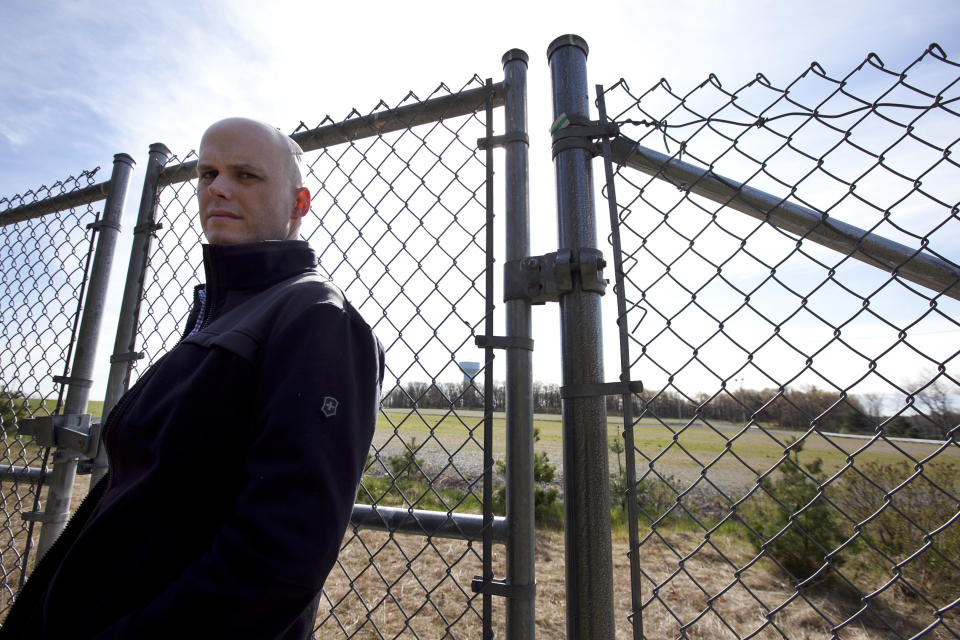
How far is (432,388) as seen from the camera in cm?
146

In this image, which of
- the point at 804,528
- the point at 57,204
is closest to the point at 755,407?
the point at 57,204

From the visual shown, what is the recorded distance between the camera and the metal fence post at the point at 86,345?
1.80 meters

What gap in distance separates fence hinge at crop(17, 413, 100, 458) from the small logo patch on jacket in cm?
158

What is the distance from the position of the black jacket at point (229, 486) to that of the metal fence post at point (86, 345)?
1.14 m

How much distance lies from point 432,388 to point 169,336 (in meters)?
1.17

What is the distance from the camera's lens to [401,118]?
154 cm

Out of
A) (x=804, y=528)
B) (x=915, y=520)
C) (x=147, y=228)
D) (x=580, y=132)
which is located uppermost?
(x=147, y=228)

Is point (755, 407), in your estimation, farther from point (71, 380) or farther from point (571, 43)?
point (71, 380)

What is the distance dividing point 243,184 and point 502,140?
69cm

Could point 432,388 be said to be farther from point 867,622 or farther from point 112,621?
point 867,622

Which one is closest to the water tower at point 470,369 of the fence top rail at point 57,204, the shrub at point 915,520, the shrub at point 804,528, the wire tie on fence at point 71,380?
the wire tie on fence at point 71,380

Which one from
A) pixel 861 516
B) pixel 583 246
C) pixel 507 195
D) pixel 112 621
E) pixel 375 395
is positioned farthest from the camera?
pixel 861 516

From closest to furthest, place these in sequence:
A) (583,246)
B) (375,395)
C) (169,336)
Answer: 1. (375,395)
2. (583,246)
3. (169,336)

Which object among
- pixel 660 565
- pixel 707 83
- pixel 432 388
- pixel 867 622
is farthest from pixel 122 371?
pixel 867 622
